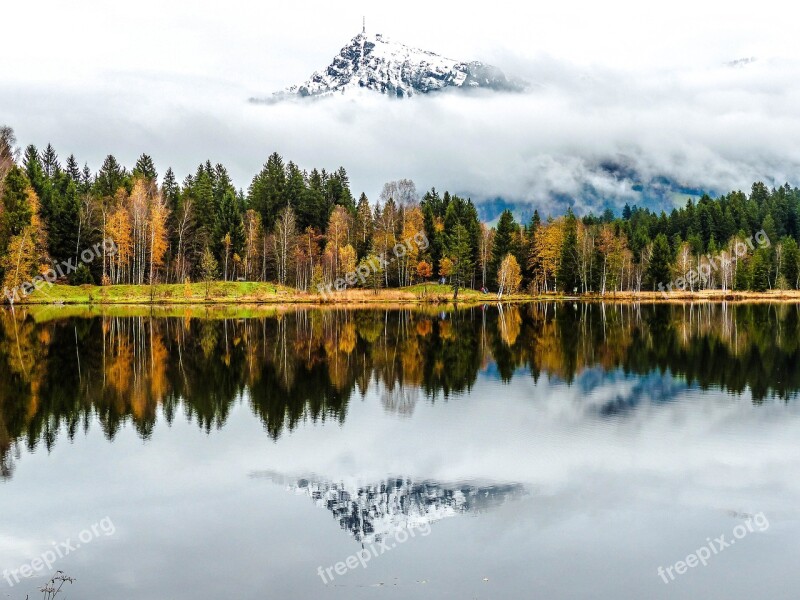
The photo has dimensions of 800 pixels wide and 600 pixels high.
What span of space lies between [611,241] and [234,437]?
105404 mm

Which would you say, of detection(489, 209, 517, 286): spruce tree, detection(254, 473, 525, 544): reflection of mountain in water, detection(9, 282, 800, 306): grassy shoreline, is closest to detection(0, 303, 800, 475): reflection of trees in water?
detection(254, 473, 525, 544): reflection of mountain in water

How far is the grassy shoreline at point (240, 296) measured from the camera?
88062mm

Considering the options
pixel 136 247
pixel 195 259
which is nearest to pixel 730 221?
pixel 195 259

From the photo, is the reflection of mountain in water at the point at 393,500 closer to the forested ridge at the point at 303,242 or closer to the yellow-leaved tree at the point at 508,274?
the forested ridge at the point at 303,242

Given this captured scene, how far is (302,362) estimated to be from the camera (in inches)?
1388

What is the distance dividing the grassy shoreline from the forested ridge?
2.49 metres

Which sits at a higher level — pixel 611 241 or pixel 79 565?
pixel 611 241

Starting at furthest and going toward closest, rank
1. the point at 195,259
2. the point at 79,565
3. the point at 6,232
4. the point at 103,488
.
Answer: the point at 195,259 < the point at 6,232 < the point at 103,488 < the point at 79,565

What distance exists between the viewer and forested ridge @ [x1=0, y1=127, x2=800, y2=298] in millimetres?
95438

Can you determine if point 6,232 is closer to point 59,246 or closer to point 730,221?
point 59,246

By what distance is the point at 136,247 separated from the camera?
319ft

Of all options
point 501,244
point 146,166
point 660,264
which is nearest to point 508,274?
point 501,244

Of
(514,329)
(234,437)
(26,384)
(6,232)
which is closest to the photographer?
(234,437)

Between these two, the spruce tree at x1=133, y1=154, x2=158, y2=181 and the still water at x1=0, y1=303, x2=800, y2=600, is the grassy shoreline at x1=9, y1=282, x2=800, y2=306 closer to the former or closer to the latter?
the spruce tree at x1=133, y1=154, x2=158, y2=181
